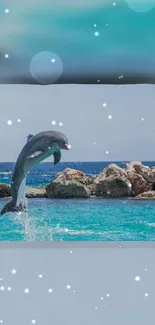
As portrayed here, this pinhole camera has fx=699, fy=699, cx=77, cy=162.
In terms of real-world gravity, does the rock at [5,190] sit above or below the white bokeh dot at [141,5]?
below

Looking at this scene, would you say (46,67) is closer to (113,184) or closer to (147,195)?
(113,184)

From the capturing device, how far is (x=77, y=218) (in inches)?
208

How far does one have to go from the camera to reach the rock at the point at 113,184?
5.31 m

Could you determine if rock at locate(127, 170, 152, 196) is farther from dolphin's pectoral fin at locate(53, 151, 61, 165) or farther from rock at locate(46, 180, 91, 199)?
dolphin's pectoral fin at locate(53, 151, 61, 165)

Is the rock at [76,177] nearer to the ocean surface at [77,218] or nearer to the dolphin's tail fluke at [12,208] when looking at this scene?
the ocean surface at [77,218]

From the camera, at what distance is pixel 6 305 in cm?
520

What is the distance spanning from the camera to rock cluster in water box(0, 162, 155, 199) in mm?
5312

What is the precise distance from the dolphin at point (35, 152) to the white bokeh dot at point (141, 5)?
108 centimetres

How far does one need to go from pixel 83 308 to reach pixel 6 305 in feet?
1.88

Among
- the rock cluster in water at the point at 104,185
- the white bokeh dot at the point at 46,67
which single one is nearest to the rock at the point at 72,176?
the rock cluster in water at the point at 104,185

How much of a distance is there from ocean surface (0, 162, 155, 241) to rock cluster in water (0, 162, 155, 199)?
0.14 ft

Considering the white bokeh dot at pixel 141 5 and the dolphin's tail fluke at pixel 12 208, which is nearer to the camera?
the white bokeh dot at pixel 141 5

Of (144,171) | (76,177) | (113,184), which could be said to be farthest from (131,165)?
(76,177)

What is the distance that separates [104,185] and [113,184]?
2.7 inches
